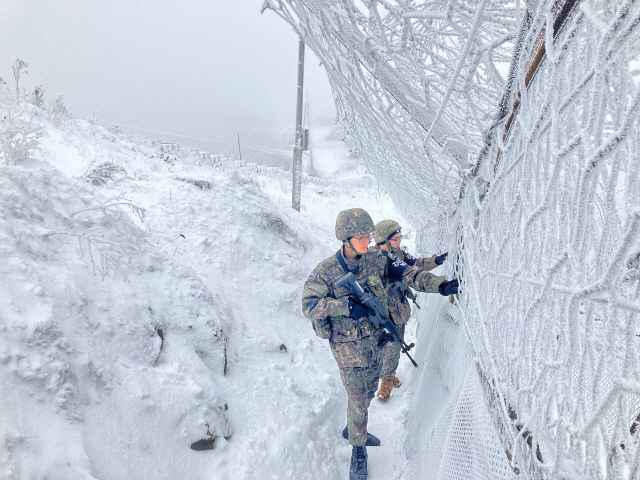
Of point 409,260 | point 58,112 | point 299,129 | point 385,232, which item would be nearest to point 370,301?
point 409,260

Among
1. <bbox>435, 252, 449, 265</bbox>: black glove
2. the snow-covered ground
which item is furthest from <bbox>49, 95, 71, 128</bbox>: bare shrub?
<bbox>435, 252, 449, 265</bbox>: black glove

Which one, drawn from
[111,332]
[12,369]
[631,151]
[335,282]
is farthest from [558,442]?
[111,332]

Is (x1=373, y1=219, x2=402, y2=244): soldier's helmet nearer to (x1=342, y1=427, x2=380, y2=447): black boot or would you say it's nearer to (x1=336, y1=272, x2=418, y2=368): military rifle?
(x1=336, y1=272, x2=418, y2=368): military rifle

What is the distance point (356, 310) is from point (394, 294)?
1.70 ft

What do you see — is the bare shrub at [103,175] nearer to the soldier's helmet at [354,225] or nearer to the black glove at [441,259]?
the soldier's helmet at [354,225]

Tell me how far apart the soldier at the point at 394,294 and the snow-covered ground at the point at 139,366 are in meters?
0.30

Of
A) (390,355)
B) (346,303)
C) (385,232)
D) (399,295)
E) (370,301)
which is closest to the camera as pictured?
(346,303)

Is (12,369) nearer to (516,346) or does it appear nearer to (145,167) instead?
(516,346)

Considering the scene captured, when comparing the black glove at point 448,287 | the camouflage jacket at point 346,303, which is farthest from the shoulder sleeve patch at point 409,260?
the black glove at point 448,287

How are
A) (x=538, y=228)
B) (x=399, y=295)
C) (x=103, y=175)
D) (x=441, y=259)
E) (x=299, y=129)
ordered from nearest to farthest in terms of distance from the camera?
1. (x=538, y=228)
2. (x=441, y=259)
3. (x=399, y=295)
4. (x=103, y=175)
5. (x=299, y=129)

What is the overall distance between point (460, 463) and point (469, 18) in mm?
1918

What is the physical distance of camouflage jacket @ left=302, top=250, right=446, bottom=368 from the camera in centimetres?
212

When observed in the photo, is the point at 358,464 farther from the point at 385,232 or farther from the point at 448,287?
the point at 385,232

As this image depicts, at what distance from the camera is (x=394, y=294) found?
8.41 ft
